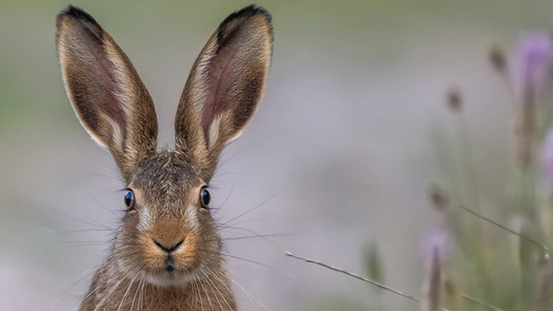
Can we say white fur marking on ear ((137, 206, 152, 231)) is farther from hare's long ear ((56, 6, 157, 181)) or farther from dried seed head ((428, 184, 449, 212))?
dried seed head ((428, 184, 449, 212))

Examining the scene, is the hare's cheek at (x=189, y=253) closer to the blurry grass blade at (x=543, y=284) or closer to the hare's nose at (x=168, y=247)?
the hare's nose at (x=168, y=247)

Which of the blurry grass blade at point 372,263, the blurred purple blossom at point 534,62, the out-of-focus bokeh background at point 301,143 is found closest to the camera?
the blurred purple blossom at point 534,62

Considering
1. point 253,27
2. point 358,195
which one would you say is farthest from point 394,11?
point 253,27

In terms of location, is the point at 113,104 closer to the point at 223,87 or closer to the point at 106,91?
the point at 106,91

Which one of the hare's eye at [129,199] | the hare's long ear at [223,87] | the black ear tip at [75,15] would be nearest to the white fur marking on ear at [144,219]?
the hare's eye at [129,199]

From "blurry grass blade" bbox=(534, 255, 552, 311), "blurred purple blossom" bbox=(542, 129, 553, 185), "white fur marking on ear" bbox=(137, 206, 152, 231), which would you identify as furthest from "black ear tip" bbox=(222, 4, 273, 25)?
"blurry grass blade" bbox=(534, 255, 552, 311)

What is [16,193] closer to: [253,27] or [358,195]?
[358,195]

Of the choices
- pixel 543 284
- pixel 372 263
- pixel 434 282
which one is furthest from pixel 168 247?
pixel 543 284
